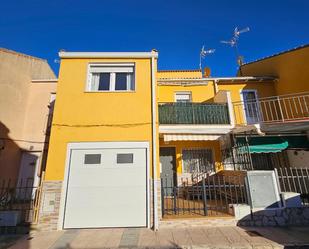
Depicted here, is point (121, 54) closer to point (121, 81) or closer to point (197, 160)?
point (121, 81)

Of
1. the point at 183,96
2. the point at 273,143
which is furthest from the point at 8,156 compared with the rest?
the point at 273,143

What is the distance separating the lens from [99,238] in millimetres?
7418

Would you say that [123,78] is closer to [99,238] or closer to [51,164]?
[51,164]

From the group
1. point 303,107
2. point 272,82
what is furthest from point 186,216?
point 272,82

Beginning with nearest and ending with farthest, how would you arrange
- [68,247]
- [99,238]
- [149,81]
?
[68,247], [99,238], [149,81]

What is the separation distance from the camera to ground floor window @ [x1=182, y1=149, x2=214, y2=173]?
47.9ft

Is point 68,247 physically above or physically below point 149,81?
below

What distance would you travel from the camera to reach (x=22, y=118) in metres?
14.8

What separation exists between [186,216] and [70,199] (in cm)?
569

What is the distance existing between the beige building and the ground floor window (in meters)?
11.3

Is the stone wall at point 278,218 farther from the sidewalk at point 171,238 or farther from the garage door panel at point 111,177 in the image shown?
the garage door panel at point 111,177

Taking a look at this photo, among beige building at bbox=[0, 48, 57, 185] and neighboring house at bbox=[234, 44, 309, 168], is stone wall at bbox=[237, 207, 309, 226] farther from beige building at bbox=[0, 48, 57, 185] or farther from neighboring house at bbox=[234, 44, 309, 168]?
beige building at bbox=[0, 48, 57, 185]

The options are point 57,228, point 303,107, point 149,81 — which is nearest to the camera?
point 57,228

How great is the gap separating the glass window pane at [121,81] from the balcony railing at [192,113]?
3268mm
